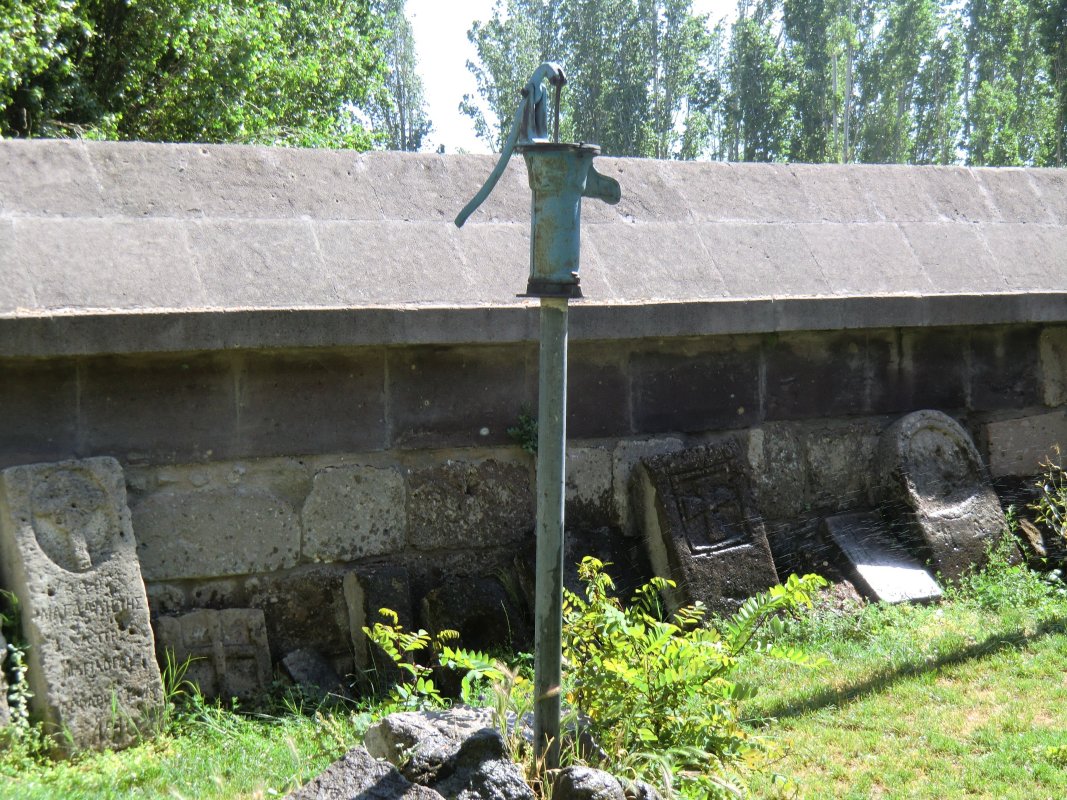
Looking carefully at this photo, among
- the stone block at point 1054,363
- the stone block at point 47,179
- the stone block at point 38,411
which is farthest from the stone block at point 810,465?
the stone block at point 47,179

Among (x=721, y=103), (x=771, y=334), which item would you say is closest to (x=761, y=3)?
(x=721, y=103)

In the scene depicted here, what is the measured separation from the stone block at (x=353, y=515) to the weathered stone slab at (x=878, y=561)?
196cm

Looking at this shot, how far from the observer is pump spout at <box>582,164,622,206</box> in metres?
2.52

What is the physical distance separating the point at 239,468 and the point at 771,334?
Answer: 2306mm

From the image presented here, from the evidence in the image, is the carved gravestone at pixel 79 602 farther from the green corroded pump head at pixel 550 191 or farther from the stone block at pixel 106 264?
the green corroded pump head at pixel 550 191

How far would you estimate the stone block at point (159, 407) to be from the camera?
11.4 ft

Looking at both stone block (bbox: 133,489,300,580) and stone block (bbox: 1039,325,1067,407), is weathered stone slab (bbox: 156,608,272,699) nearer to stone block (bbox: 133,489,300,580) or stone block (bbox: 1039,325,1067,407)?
stone block (bbox: 133,489,300,580)

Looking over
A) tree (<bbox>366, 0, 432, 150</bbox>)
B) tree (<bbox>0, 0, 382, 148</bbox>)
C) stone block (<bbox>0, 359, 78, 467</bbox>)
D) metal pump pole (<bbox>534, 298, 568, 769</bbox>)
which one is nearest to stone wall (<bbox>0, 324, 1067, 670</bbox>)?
stone block (<bbox>0, 359, 78, 467</bbox>)

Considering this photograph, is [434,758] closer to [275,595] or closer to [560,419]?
[560,419]

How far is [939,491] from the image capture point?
4719 millimetres

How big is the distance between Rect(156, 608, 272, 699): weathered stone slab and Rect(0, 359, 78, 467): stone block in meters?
0.67

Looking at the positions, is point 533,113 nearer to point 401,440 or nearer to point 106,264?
point 401,440

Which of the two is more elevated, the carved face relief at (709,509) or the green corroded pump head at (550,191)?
the green corroded pump head at (550,191)

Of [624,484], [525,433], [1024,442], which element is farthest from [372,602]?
[1024,442]
